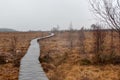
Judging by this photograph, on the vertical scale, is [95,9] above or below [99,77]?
above

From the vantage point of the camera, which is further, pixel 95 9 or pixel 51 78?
pixel 95 9

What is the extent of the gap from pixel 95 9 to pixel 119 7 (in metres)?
1.21

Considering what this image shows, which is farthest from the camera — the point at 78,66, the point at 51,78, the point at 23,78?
the point at 78,66

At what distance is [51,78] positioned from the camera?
1145 cm

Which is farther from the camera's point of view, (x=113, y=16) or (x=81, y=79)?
(x=113, y=16)

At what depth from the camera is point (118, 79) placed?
12422 mm

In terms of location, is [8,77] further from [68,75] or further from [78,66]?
[78,66]

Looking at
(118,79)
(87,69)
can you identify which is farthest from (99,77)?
(87,69)

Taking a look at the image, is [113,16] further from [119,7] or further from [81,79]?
[81,79]

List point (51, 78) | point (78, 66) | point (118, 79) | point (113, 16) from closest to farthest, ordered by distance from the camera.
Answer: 1. point (51, 78)
2. point (118, 79)
3. point (113, 16)
4. point (78, 66)

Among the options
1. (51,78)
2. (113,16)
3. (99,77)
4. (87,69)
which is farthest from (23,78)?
(113,16)

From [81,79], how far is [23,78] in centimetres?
246

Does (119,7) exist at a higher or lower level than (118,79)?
higher

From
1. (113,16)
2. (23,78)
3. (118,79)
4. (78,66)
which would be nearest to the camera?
(23,78)
